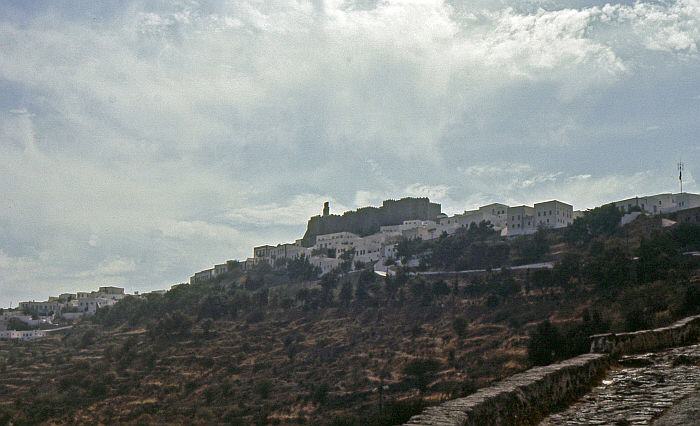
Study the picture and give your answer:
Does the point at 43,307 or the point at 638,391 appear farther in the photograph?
the point at 43,307

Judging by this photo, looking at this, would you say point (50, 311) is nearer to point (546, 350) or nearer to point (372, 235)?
point (372, 235)

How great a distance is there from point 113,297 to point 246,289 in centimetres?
3237

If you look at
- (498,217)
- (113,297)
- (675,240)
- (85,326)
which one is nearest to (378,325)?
(675,240)

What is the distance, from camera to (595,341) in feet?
31.4

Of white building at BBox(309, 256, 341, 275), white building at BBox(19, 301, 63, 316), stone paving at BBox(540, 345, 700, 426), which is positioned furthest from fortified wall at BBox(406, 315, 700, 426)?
white building at BBox(19, 301, 63, 316)

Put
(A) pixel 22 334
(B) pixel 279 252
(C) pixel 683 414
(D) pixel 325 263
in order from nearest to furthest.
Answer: (C) pixel 683 414 → (A) pixel 22 334 → (D) pixel 325 263 → (B) pixel 279 252

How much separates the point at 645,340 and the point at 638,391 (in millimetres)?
3094

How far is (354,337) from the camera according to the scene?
42719 millimetres

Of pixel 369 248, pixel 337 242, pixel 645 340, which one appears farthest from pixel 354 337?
pixel 337 242

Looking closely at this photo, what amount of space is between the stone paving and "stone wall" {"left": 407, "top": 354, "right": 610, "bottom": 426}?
0.13 metres

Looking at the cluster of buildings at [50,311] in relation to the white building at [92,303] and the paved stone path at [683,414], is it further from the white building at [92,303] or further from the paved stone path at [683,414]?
the paved stone path at [683,414]

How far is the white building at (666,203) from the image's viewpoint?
58.6 meters

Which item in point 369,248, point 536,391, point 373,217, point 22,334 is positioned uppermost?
point 373,217

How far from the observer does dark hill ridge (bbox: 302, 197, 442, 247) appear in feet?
285
